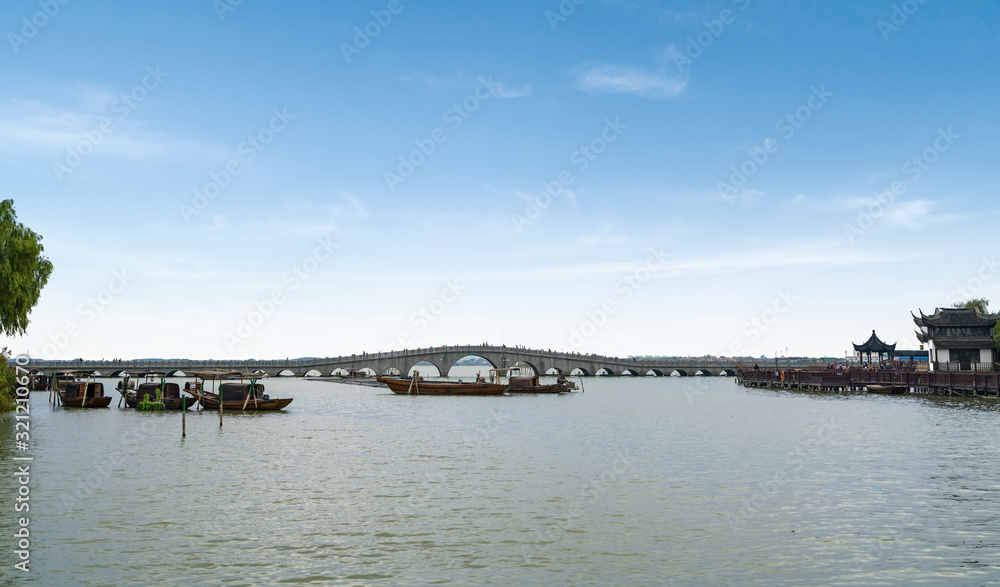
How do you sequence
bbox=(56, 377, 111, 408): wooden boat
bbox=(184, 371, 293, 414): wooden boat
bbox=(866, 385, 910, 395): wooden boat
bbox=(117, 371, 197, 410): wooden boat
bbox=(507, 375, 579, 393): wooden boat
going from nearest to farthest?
1. bbox=(184, 371, 293, 414): wooden boat
2. bbox=(117, 371, 197, 410): wooden boat
3. bbox=(56, 377, 111, 408): wooden boat
4. bbox=(866, 385, 910, 395): wooden boat
5. bbox=(507, 375, 579, 393): wooden boat

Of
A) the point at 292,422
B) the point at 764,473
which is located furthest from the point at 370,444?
the point at 764,473

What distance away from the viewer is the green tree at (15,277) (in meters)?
47.2

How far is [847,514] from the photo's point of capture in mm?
20250

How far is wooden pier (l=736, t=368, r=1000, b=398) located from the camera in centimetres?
6994

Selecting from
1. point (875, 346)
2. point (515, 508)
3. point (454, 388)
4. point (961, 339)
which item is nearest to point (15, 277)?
point (515, 508)

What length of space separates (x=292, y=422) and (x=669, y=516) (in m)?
36.9

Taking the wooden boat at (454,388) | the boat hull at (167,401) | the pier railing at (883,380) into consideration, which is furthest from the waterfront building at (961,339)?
the boat hull at (167,401)

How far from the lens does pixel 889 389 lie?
82.3m

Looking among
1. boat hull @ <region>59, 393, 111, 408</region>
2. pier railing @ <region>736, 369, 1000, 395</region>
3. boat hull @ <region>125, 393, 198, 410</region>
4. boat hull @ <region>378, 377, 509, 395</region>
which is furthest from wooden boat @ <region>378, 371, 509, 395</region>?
pier railing @ <region>736, 369, 1000, 395</region>

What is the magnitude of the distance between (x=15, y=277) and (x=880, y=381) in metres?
87.0

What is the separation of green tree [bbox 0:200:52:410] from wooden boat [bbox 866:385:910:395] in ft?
276

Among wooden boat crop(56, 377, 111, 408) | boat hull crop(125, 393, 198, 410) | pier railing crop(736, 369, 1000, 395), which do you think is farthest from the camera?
pier railing crop(736, 369, 1000, 395)

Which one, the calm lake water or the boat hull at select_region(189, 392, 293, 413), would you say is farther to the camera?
the boat hull at select_region(189, 392, 293, 413)

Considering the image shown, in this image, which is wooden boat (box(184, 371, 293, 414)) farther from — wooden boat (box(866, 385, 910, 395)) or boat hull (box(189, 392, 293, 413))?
wooden boat (box(866, 385, 910, 395))
